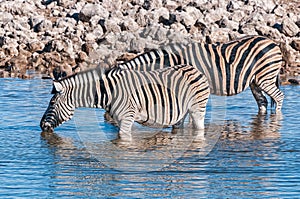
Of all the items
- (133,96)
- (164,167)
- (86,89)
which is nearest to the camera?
(164,167)

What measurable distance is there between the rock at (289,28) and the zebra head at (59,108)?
44.5 feet

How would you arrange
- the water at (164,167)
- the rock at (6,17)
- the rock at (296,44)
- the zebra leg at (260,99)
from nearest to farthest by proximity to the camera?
1. the water at (164,167)
2. the zebra leg at (260,99)
3. the rock at (296,44)
4. the rock at (6,17)

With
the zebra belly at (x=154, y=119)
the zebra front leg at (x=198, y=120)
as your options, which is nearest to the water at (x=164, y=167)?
the zebra front leg at (x=198, y=120)

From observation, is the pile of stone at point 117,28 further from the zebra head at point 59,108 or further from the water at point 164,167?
the zebra head at point 59,108

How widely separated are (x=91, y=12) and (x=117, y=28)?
2253mm

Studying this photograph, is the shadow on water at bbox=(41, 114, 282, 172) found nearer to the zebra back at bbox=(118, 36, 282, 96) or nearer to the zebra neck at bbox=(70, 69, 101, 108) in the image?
the zebra neck at bbox=(70, 69, 101, 108)

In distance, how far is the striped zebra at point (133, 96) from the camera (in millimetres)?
12531

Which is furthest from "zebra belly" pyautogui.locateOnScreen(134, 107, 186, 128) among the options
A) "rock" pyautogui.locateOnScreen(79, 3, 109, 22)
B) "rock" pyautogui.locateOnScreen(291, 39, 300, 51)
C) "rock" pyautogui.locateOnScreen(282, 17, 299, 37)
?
"rock" pyautogui.locateOnScreen(79, 3, 109, 22)

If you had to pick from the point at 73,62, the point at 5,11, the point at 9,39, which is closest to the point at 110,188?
the point at 73,62

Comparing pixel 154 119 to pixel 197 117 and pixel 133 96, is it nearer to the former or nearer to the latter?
pixel 133 96

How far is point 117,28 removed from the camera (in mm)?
25438

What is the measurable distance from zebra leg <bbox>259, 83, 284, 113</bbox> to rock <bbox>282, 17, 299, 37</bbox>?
9.75m

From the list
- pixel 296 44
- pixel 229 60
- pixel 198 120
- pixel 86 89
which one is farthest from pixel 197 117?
pixel 296 44

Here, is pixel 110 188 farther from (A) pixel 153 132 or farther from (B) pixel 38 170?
(A) pixel 153 132
